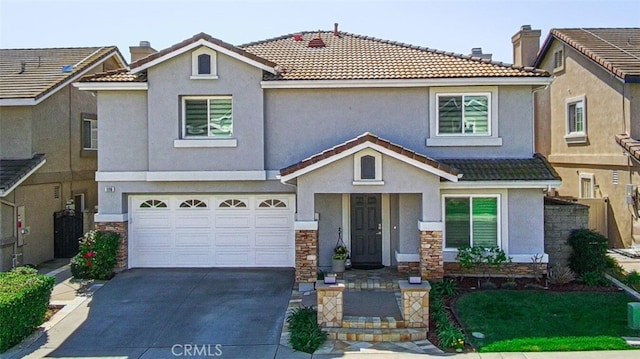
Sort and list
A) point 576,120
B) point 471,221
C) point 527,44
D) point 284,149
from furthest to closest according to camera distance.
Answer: point 527,44, point 576,120, point 284,149, point 471,221

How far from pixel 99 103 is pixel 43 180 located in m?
4.26

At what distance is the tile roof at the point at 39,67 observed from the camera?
17297mm

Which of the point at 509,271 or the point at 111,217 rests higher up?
the point at 111,217

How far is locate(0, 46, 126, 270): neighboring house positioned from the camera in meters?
16.4

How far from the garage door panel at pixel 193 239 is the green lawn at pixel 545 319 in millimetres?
7893

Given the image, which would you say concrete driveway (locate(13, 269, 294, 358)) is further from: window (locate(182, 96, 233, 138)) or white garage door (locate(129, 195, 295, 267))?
window (locate(182, 96, 233, 138))

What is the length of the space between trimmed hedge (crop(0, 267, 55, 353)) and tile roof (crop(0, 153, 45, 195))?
4.88 m

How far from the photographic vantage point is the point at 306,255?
1359cm

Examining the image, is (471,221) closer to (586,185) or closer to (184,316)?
(184,316)

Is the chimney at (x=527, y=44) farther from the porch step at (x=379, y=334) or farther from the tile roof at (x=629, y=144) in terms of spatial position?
the porch step at (x=379, y=334)

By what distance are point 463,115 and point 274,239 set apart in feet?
22.7

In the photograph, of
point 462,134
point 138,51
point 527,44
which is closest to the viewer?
point 462,134

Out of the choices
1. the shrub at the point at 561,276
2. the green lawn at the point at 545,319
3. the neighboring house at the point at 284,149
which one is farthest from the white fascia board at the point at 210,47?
the shrub at the point at 561,276

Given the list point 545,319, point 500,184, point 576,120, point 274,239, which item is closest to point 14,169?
point 274,239
